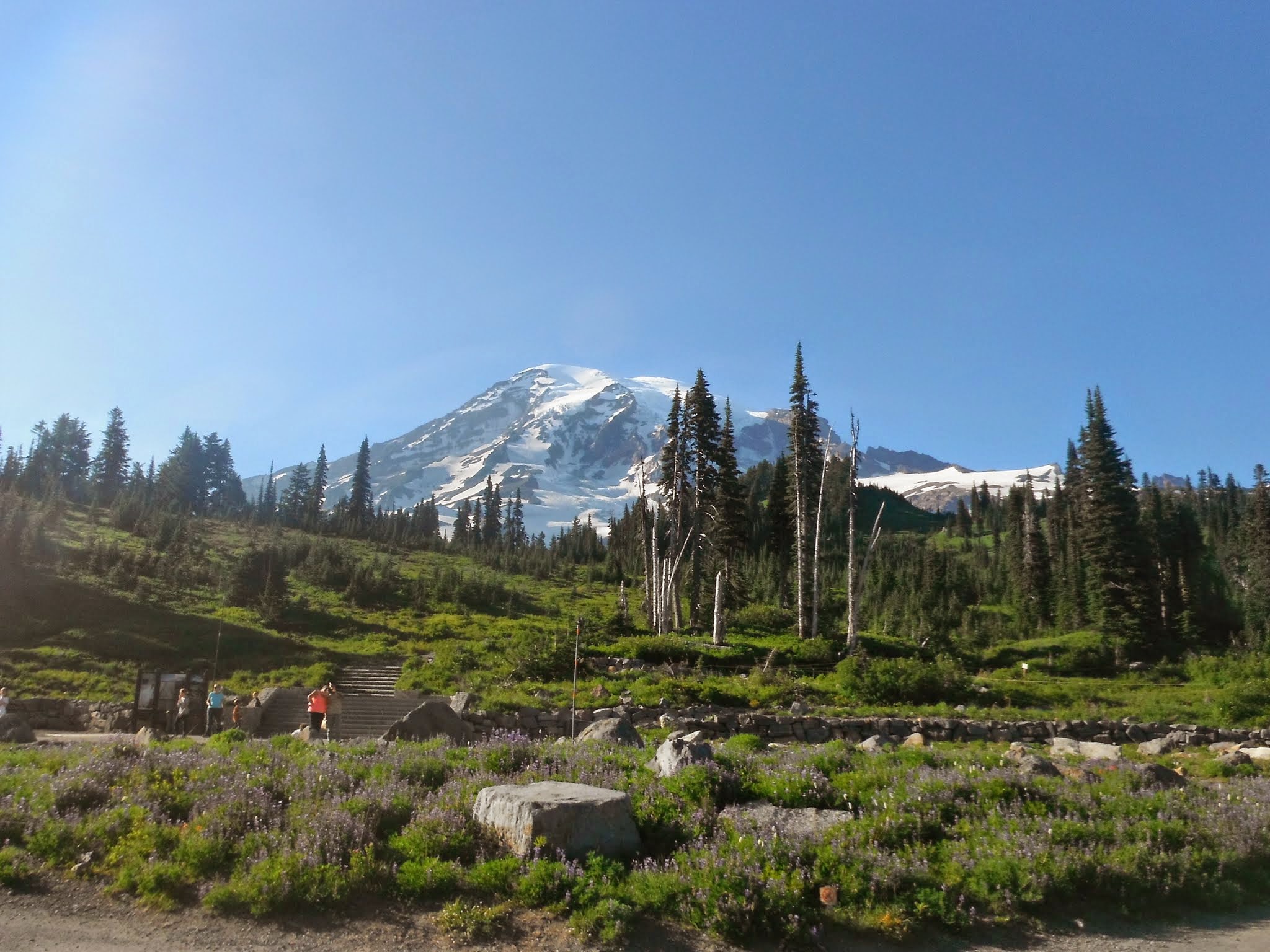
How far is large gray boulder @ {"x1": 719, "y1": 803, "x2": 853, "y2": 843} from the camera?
290 inches

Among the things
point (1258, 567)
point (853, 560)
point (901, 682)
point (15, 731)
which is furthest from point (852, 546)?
point (1258, 567)

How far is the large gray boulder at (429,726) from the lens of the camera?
44.8ft

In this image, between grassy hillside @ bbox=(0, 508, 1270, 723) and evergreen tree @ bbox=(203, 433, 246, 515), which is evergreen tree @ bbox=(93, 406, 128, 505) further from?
grassy hillside @ bbox=(0, 508, 1270, 723)

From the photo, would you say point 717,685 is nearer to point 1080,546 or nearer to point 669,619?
point 669,619

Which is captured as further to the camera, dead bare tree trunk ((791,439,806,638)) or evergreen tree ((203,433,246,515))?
evergreen tree ((203,433,246,515))

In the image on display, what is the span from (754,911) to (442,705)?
9521 millimetres

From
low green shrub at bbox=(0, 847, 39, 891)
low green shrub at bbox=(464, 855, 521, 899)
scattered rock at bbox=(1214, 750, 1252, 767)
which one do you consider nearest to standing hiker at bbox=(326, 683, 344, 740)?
low green shrub at bbox=(0, 847, 39, 891)

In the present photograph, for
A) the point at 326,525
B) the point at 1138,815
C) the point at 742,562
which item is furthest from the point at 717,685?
the point at 326,525

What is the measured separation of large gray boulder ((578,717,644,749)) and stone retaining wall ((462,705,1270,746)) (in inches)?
210

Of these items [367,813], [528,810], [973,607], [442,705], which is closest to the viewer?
[528,810]

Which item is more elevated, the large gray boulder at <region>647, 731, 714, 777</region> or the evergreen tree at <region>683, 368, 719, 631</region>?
the evergreen tree at <region>683, 368, 719, 631</region>

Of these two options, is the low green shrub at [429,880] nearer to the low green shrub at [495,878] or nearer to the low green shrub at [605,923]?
the low green shrub at [495,878]

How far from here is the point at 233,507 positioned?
104m

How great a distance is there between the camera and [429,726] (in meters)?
14.0
